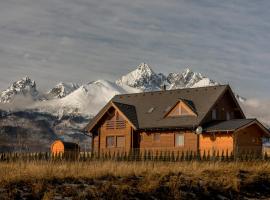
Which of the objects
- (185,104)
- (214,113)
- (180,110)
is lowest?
(214,113)

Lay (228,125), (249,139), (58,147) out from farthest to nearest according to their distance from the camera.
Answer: (58,147) < (249,139) < (228,125)

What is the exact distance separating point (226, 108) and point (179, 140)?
658cm

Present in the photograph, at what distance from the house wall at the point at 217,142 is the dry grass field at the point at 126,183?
869 inches

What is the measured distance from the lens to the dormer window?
5065 centimetres

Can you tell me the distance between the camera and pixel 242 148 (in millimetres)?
47406

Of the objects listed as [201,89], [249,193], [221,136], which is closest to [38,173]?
[249,193]

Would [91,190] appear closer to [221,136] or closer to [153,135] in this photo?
[221,136]

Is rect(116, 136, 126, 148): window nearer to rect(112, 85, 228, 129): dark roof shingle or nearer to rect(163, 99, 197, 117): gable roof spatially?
rect(112, 85, 228, 129): dark roof shingle

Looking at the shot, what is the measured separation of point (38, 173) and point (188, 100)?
35.4 meters

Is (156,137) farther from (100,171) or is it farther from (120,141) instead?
(100,171)

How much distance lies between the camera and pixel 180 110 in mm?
51562

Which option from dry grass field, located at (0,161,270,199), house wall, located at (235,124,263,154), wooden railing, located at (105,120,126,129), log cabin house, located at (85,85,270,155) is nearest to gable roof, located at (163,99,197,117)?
log cabin house, located at (85,85,270,155)

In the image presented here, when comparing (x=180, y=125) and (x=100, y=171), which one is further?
(x=180, y=125)

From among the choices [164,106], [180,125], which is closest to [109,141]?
[164,106]
